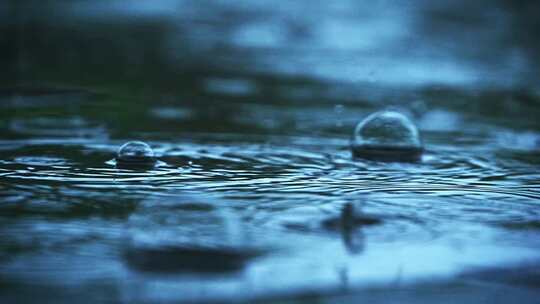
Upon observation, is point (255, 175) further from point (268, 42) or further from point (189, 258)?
point (268, 42)

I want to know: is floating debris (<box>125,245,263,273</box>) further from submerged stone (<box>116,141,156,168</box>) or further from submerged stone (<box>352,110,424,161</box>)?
submerged stone (<box>352,110,424,161</box>)

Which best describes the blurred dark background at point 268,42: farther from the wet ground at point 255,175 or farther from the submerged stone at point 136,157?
the submerged stone at point 136,157

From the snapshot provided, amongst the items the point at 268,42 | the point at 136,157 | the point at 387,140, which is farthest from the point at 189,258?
the point at 268,42

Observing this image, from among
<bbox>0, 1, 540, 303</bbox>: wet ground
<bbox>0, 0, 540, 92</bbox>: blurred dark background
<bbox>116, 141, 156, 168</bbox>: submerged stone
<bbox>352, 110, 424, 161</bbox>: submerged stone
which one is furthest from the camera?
<bbox>0, 0, 540, 92</bbox>: blurred dark background

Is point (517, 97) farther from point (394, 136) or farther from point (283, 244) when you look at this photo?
point (283, 244)

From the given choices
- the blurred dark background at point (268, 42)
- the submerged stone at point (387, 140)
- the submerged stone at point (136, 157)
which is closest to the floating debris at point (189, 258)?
the submerged stone at point (136, 157)

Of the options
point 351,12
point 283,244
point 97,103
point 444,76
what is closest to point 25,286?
Result: point 283,244

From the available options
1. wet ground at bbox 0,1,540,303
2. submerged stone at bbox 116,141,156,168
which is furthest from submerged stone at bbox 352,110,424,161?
submerged stone at bbox 116,141,156,168

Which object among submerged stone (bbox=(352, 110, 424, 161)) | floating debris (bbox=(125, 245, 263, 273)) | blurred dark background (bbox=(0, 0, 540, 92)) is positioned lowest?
floating debris (bbox=(125, 245, 263, 273))
